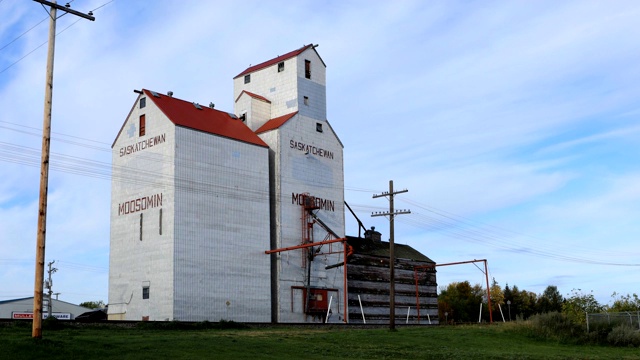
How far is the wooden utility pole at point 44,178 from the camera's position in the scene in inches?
856

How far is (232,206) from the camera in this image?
48.5 meters

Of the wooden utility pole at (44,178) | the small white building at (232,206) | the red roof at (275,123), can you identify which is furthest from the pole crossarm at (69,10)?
the red roof at (275,123)

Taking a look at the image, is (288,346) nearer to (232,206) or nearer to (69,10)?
(69,10)

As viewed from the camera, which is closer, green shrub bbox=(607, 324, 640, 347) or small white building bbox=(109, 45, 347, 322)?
green shrub bbox=(607, 324, 640, 347)

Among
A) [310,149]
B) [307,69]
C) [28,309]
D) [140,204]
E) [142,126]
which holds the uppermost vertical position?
[307,69]

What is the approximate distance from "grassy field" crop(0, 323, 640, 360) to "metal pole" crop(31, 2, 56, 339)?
995mm

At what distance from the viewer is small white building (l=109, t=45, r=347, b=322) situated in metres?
45.7

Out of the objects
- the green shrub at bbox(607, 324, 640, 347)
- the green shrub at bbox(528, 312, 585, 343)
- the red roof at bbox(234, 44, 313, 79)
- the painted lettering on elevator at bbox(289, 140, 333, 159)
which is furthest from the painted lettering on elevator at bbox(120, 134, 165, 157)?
the green shrub at bbox(607, 324, 640, 347)

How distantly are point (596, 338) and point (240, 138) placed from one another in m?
26.9

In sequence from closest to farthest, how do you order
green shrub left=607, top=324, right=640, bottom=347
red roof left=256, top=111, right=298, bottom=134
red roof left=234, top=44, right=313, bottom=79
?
green shrub left=607, top=324, right=640, bottom=347, red roof left=256, top=111, right=298, bottom=134, red roof left=234, top=44, right=313, bottom=79

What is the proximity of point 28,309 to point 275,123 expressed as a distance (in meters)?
45.5

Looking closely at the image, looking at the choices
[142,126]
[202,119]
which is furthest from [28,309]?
[202,119]

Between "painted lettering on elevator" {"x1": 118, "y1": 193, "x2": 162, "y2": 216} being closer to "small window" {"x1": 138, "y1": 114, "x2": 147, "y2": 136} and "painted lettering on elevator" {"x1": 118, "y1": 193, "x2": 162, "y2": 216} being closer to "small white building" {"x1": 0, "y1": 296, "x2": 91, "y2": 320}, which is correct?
"small window" {"x1": 138, "y1": 114, "x2": 147, "y2": 136}

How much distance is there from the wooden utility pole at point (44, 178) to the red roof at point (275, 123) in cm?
2957
